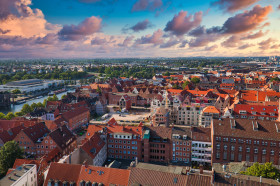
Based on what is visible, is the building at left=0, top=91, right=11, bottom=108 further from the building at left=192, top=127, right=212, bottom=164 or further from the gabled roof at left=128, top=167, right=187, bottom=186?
the gabled roof at left=128, top=167, right=187, bottom=186

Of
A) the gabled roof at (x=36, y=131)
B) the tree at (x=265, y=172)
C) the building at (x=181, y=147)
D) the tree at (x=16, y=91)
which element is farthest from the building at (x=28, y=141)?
the tree at (x=16, y=91)

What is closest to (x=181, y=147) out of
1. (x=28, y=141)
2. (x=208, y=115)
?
(x=208, y=115)

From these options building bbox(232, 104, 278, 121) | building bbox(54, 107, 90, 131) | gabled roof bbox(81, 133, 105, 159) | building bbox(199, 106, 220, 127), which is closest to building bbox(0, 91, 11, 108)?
building bbox(54, 107, 90, 131)

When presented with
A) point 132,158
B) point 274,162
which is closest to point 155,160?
point 132,158

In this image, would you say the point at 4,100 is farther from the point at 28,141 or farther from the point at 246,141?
the point at 246,141

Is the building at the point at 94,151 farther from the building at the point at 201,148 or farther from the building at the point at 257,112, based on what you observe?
the building at the point at 257,112

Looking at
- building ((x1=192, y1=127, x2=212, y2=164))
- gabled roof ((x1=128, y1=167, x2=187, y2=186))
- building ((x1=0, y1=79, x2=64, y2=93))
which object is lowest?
building ((x1=192, y1=127, x2=212, y2=164))
